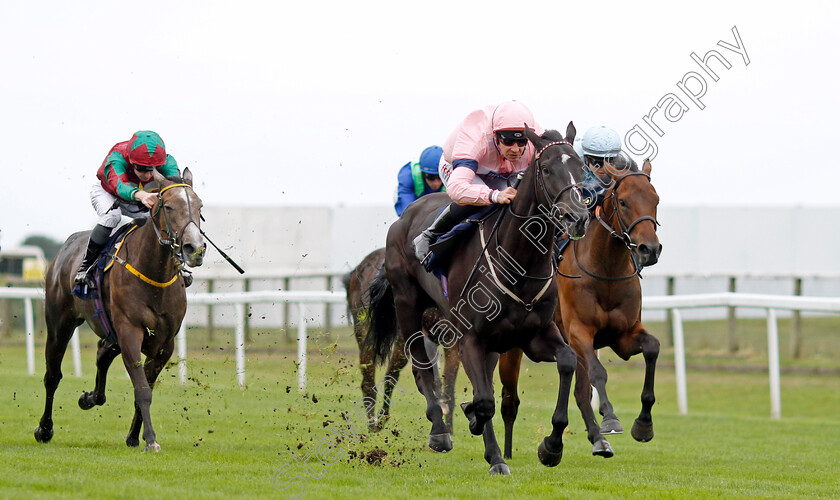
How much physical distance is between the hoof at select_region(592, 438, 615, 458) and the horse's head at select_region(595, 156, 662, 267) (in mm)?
1080

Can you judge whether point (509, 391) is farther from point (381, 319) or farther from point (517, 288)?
point (517, 288)

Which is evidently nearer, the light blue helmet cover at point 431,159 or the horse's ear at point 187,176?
the horse's ear at point 187,176

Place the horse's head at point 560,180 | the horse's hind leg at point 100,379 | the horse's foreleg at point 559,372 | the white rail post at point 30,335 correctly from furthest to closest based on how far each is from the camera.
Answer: the white rail post at point 30,335
the horse's hind leg at point 100,379
the horse's foreleg at point 559,372
the horse's head at point 560,180

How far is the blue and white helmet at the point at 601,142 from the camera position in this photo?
6.80 metres

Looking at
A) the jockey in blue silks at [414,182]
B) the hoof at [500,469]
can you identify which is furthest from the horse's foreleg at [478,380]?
the jockey in blue silks at [414,182]

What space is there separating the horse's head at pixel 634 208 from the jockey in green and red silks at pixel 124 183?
3.07m

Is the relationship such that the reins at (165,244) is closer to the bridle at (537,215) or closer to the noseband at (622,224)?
the bridle at (537,215)

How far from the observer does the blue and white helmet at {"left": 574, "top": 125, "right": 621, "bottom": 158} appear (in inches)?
268

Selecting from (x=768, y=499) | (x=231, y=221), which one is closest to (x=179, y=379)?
(x=768, y=499)

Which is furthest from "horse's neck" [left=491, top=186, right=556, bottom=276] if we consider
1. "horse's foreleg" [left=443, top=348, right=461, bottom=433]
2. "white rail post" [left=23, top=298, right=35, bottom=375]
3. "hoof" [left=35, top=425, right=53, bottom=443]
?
"white rail post" [left=23, top=298, right=35, bottom=375]

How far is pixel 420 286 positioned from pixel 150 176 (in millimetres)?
2195

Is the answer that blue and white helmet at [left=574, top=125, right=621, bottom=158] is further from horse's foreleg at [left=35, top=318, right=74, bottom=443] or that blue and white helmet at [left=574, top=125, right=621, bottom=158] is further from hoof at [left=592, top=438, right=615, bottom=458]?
horse's foreleg at [left=35, top=318, right=74, bottom=443]

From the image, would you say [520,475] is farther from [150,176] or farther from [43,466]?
[150,176]

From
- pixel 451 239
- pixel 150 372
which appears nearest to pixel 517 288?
pixel 451 239
